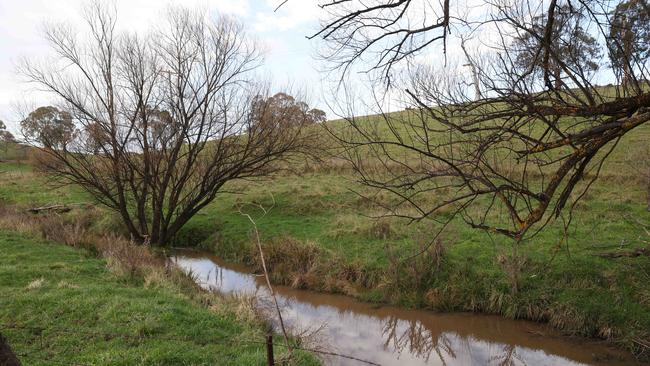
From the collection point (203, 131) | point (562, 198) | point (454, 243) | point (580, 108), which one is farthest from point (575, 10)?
point (203, 131)

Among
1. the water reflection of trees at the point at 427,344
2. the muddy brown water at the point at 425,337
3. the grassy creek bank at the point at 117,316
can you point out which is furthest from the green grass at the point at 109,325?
the water reflection of trees at the point at 427,344

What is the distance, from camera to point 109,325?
6.30 meters

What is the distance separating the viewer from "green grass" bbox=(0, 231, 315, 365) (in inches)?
215

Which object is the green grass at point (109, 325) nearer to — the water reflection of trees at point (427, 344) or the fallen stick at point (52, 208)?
the water reflection of trees at point (427, 344)

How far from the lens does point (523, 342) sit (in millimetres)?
8055

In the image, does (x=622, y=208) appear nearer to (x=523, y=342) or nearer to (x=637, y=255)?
(x=637, y=255)

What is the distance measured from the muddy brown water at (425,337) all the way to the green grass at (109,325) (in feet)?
4.95

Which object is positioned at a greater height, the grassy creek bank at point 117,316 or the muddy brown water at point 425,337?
the grassy creek bank at point 117,316

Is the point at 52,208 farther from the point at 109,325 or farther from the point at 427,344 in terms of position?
the point at 427,344

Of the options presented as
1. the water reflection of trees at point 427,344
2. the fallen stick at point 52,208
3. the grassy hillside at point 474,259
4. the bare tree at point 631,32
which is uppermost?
the bare tree at point 631,32

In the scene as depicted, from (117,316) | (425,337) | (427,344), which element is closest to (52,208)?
(117,316)

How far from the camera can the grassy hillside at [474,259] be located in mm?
8367

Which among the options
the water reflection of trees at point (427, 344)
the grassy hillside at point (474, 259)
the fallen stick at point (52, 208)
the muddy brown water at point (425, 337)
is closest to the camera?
the muddy brown water at point (425, 337)

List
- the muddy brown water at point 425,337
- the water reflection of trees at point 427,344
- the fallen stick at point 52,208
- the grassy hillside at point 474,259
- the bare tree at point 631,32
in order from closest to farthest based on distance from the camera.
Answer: the bare tree at point 631,32 → the muddy brown water at point 425,337 → the water reflection of trees at point 427,344 → the grassy hillside at point 474,259 → the fallen stick at point 52,208
